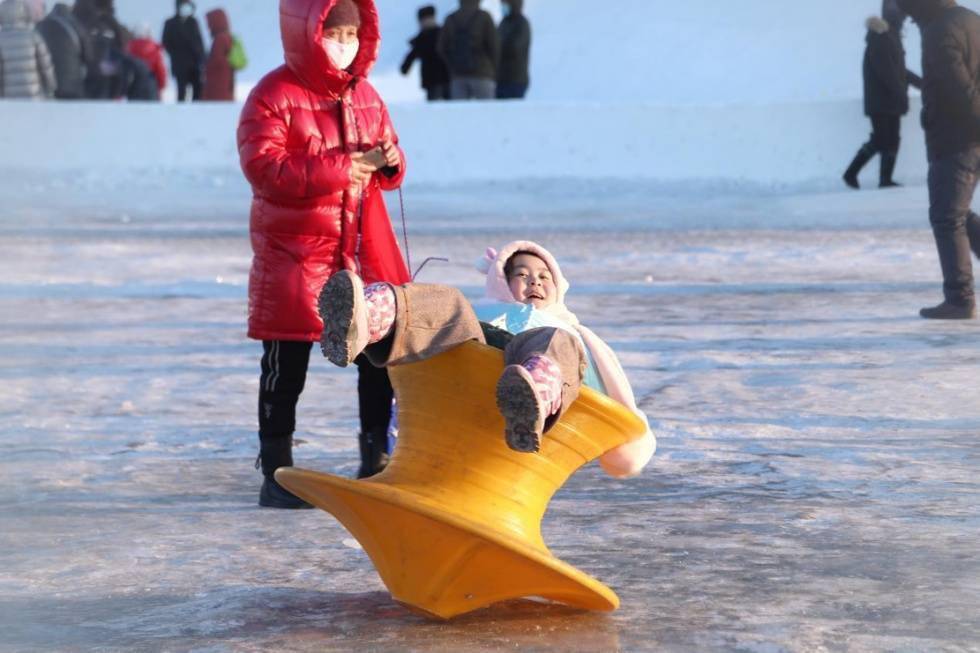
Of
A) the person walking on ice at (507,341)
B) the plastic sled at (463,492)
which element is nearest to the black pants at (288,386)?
the person walking on ice at (507,341)

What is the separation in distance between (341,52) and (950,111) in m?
4.49

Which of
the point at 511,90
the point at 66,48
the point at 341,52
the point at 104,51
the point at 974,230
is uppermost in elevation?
the point at 341,52

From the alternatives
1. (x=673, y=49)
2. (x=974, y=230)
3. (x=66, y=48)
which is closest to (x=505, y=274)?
(x=974, y=230)

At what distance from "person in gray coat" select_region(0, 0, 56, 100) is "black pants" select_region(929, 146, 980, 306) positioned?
12.6m

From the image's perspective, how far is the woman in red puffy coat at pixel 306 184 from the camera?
5.04 meters

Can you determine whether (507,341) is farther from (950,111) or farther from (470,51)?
(470,51)

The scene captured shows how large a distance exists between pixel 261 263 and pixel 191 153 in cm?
1636

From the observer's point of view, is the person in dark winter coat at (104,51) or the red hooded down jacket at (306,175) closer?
the red hooded down jacket at (306,175)

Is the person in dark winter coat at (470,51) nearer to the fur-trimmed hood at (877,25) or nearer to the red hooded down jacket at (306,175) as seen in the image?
the fur-trimmed hood at (877,25)

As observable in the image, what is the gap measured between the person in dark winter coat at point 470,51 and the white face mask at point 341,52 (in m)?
14.6

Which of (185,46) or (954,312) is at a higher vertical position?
(185,46)

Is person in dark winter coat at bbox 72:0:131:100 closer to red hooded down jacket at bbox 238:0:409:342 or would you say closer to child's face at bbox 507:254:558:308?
red hooded down jacket at bbox 238:0:409:342

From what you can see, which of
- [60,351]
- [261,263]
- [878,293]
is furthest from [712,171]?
[261,263]

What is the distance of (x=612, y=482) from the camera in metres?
5.41
